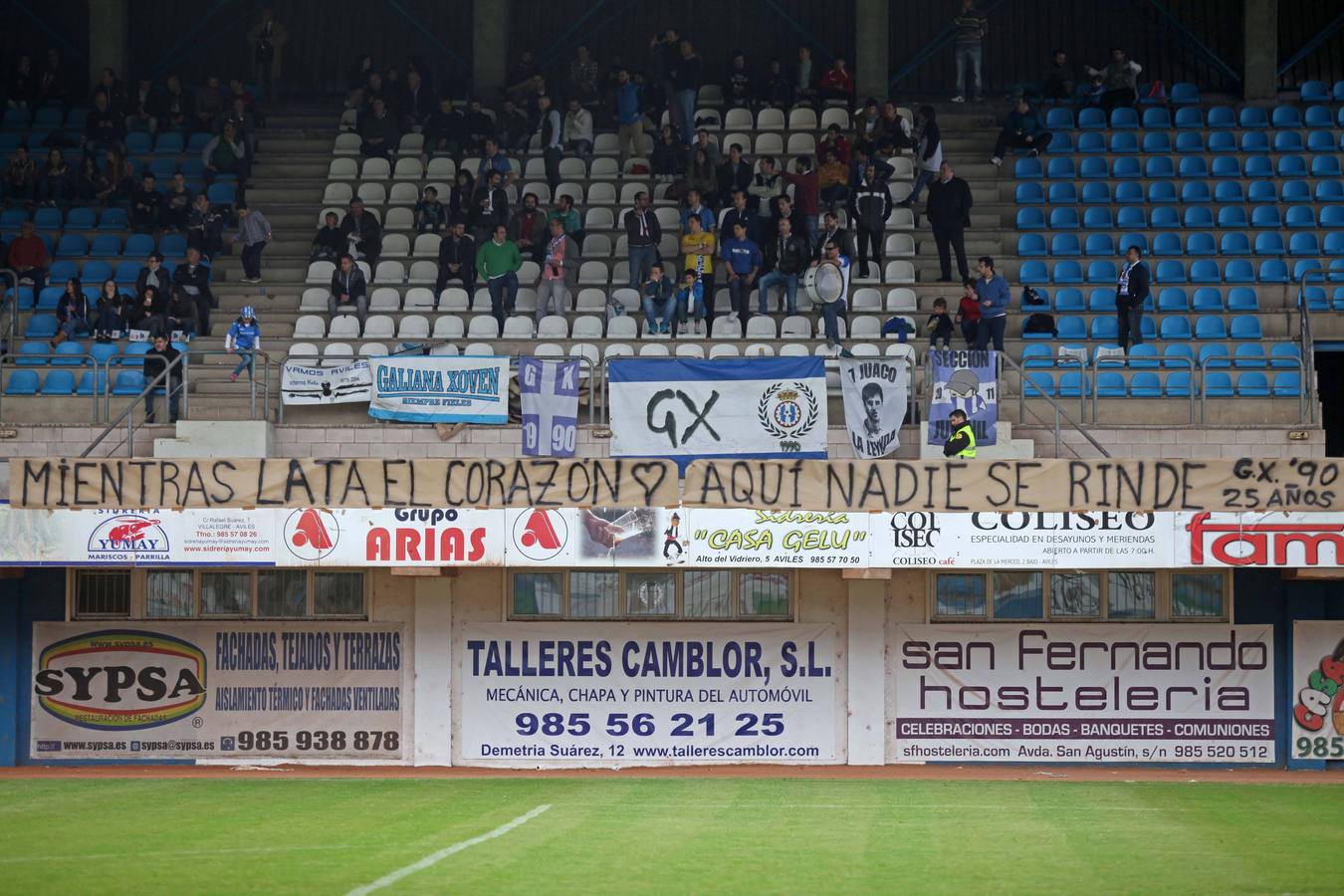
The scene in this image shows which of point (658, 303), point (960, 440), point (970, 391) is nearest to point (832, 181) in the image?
point (658, 303)

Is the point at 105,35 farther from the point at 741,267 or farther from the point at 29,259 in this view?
the point at 741,267

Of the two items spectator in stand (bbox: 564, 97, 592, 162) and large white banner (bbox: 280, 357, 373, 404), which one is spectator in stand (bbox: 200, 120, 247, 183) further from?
large white banner (bbox: 280, 357, 373, 404)

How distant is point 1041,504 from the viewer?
65.1 feet

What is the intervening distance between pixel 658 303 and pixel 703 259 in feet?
3.19

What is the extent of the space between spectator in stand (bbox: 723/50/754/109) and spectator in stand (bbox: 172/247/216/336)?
10294mm

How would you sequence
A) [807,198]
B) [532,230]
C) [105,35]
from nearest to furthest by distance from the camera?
[807,198], [532,230], [105,35]

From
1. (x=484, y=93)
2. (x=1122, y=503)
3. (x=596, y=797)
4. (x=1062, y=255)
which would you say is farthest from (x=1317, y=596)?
(x=484, y=93)

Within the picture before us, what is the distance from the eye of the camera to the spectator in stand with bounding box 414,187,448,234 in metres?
27.3

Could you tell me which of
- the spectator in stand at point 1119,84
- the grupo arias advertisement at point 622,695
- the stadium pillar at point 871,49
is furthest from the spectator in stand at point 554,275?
the spectator in stand at point 1119,84

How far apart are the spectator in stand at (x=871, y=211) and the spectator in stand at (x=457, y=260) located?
6098 mm

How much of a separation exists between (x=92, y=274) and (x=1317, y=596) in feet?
63.8

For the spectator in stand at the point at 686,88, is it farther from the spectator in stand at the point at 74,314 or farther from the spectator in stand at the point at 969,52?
the spectator in stand at the point at 74,314

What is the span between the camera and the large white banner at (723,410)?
21.4 metres

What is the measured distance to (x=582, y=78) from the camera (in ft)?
99.6
